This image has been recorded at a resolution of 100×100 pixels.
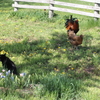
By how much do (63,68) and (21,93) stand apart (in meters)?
2.07

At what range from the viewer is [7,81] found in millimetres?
3711

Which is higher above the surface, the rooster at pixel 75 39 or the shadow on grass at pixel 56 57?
the rooster at pixel 75 39

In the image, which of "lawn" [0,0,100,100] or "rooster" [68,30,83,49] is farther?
"rooster" [68,30,83,49]

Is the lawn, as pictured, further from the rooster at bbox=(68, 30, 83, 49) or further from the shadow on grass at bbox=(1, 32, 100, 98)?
the rooster at bbox=(68, 30, 83, 49)

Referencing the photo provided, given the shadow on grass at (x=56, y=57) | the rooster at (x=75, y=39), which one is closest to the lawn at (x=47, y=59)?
the shadow on grass at (x=56, y=57)

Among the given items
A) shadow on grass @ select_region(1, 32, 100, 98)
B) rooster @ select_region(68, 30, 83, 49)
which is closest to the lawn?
shadow on grass @ select_region(1, 32, 100, 98)

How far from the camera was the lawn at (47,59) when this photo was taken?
3646mm

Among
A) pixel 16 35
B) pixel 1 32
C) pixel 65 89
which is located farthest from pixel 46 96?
pixel 1 32

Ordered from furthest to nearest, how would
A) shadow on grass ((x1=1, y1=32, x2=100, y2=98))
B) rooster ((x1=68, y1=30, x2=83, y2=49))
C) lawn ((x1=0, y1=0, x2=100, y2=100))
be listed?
1. rooster ((x1=68, y1=30, x2=83, y2=49))
2. shadow on grass ((x1=1, y1=32, x2=100, y2=98))
3. lawn ((x1=0, y1=0, x2=100, y2=100))

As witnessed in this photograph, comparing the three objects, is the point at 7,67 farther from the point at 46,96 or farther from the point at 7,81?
the point at 46,96

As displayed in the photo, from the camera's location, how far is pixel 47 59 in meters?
6.03

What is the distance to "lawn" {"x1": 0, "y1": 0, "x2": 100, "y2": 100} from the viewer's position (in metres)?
3.65

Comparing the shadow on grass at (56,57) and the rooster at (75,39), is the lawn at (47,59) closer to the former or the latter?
the shadow on grass at (56,57)

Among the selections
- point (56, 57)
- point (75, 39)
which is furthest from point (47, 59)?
point (75, 39)
